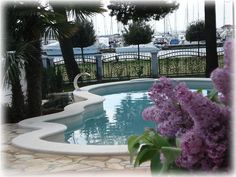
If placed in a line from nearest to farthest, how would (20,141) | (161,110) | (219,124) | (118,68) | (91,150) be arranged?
1. (219,124)
2. (161,110)
3. (91,150)
4. (20,141)
5. (118,68)

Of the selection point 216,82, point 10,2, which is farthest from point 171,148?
point 10,2

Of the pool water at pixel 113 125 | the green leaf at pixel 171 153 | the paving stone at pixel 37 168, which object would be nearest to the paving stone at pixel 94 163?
the paving stone at pixel 37 168

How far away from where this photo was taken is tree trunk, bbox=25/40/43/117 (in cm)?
826

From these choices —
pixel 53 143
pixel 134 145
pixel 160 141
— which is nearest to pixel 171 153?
pixel 160 141

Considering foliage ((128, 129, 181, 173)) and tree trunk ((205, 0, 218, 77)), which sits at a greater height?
tree trunk ((205, 0, 218, 77))

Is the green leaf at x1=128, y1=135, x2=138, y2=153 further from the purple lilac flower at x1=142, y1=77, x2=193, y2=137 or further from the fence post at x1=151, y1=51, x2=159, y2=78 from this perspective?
the fence post at x1=151, y1=51, x2=159, y2=78

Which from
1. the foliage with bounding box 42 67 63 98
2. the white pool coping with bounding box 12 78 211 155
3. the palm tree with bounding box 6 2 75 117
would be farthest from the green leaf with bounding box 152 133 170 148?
the foliage with bounding box 42 67 63 98

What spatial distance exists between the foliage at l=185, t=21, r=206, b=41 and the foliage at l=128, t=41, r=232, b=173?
29657 millimetres

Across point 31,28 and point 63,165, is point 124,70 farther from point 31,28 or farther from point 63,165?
point 63,165

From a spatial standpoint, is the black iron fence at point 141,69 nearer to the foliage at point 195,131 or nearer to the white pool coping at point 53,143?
the white pool coping at point 53,143

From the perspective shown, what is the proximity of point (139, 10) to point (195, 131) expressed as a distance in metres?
19.3

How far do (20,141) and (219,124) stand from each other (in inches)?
195

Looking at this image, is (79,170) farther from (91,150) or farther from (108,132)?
(108,132)

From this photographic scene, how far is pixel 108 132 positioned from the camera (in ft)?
25.9
